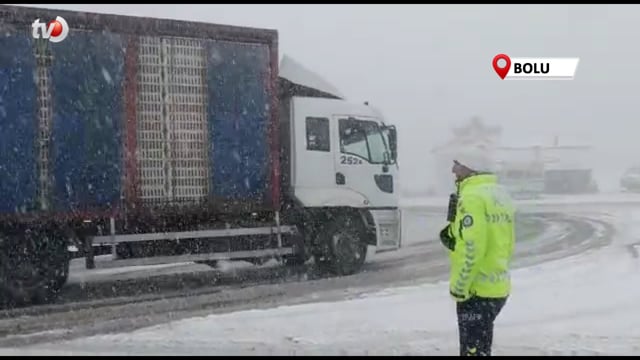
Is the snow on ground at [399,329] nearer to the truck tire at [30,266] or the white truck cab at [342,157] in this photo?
the white truck cab at [342,157]

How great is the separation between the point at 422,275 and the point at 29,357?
678 cm

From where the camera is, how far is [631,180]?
3391 cm

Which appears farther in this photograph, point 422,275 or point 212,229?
point 422,275

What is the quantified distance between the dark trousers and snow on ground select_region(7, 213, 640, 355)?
159 cm

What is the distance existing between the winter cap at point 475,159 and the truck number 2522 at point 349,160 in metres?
7.13

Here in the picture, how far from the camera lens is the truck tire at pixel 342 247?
12.5m

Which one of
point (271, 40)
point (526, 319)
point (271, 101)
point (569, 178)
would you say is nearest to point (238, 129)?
point (271, 101)

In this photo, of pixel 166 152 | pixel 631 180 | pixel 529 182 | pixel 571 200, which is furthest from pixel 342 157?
pixel 631 180

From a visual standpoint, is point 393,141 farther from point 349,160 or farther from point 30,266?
point 30,266

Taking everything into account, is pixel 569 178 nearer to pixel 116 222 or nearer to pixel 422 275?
pixel 422 275

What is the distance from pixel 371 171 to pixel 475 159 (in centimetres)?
753

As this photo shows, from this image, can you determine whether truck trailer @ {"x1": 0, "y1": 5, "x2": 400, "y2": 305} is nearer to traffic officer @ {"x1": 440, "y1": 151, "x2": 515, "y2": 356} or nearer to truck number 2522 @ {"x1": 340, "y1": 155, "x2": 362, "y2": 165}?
truck number 2522 @ {"x1": 340, "y1": 155, "x2": 362, "y2": 165}

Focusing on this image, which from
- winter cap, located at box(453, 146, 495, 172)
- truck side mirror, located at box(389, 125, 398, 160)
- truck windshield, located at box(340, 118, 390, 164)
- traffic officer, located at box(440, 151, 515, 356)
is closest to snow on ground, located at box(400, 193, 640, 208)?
truck side mirror, located at box(389, 125, 398, 160)

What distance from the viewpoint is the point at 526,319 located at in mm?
8211
